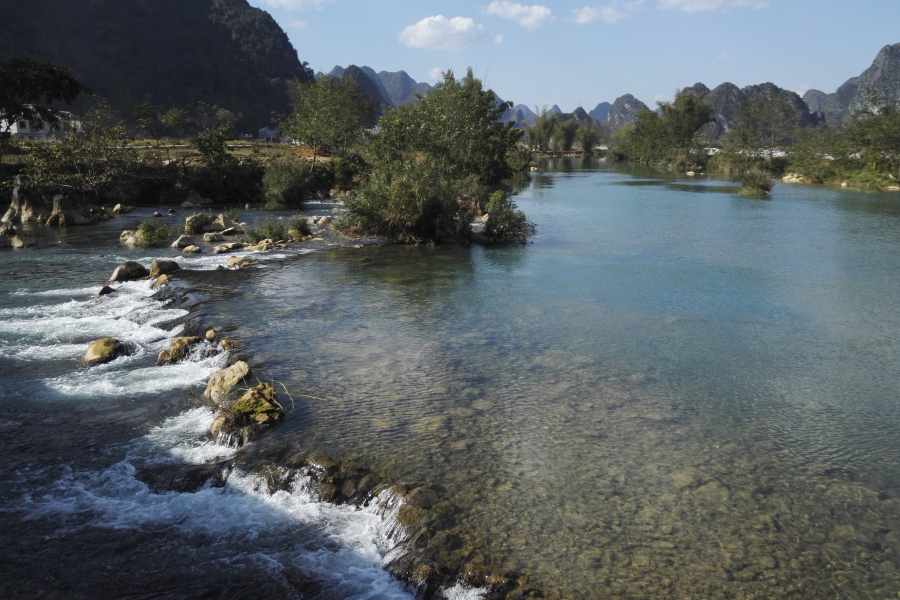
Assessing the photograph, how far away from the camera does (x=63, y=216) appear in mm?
29156

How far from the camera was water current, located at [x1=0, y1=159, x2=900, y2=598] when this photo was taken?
19.6ft

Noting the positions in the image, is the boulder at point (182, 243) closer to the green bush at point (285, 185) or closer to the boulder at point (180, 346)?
the green bush at point (285, 185)

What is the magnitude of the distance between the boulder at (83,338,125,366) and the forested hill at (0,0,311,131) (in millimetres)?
67548

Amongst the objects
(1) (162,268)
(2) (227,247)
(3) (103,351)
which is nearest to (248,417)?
(3) (103,351)

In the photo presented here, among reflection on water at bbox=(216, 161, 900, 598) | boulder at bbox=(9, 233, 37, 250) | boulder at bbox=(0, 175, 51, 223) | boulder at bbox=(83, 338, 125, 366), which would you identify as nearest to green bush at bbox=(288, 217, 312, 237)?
reflection on water at bbox=(216, 161, 900, 598)

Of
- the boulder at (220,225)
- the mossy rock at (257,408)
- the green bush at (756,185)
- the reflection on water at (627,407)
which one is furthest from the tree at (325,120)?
the mossy rock at (257,408)

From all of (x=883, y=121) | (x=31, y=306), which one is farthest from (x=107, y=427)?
(x=883, y=121)

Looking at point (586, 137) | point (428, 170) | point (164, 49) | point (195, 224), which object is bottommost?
point (195, 224)

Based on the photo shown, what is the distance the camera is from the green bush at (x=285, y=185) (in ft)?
115

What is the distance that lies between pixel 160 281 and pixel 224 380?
28.9ft

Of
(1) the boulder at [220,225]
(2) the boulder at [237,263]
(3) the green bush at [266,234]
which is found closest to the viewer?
(2) the boulder at [237,263]

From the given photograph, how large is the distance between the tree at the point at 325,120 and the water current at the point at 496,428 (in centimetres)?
3130

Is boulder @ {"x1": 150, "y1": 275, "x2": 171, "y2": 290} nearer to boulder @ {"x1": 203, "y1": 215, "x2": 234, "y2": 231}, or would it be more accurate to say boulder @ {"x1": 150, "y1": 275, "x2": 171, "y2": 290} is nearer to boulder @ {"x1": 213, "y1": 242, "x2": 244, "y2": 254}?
boulder @ {"x1": 213, "y1": 242, "x2": 244, "y2": 254}

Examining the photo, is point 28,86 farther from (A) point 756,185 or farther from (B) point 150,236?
(A) point 756,185
